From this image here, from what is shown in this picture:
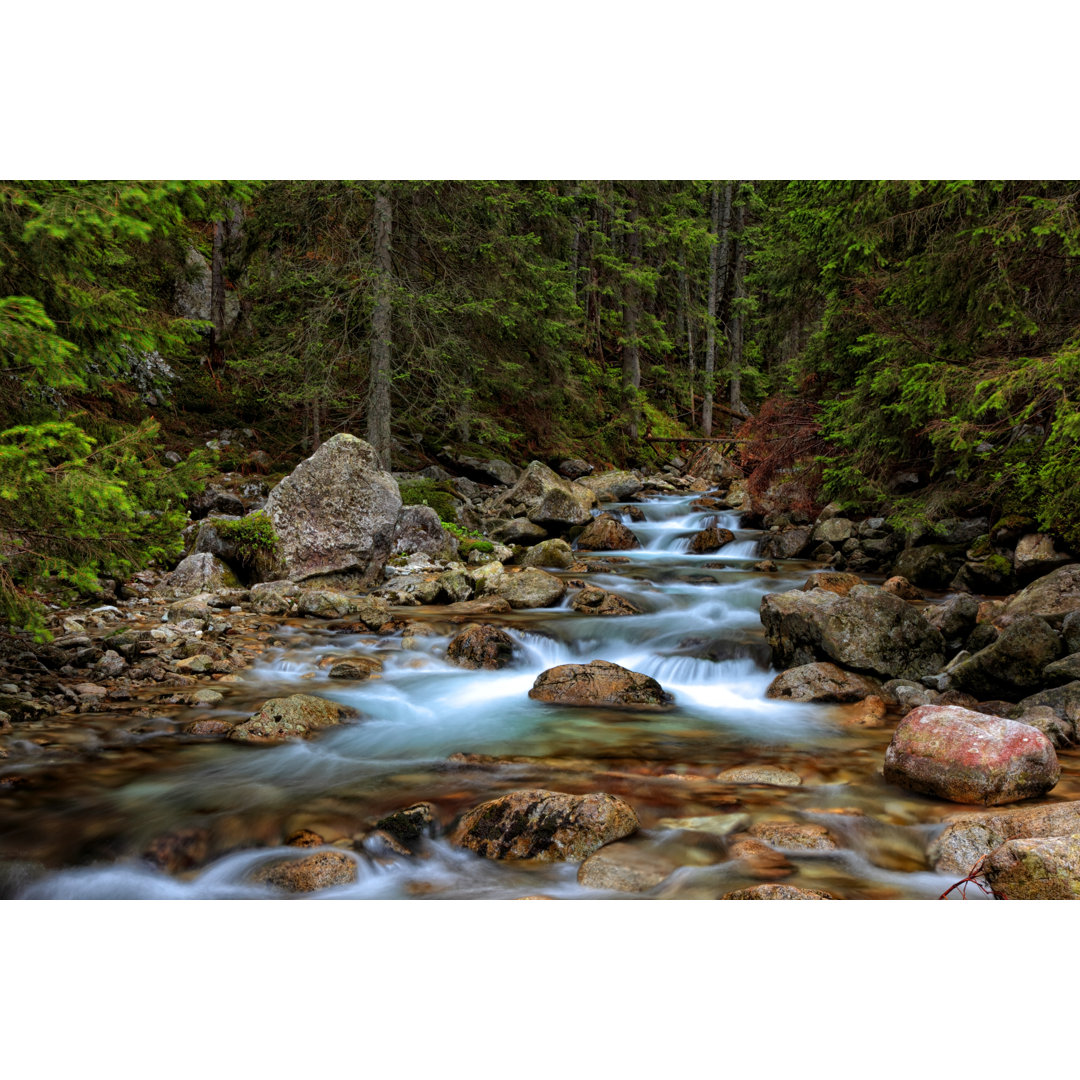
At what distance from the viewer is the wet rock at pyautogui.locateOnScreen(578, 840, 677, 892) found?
11.8 feet

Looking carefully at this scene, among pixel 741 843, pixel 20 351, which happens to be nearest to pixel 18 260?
pixel 20 351

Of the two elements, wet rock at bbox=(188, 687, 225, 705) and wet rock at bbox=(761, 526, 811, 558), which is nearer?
wet rock at bbox=(188, 687, 225, 705)

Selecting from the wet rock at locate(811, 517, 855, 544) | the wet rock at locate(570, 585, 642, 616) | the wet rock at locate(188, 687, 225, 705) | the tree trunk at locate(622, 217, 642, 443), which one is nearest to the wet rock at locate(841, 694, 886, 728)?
the wet rock at locate(570, 585, 642, 616)

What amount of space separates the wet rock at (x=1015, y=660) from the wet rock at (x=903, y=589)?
9.74 ft

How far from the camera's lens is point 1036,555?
26.1 ft

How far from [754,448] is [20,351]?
11298 mm

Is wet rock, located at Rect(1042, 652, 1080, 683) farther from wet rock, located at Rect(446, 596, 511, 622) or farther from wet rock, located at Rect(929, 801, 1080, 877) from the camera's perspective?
wet rock, located at Rect(446, 596, 511, 622)

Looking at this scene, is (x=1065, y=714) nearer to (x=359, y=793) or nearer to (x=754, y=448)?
(x=359, y=793)

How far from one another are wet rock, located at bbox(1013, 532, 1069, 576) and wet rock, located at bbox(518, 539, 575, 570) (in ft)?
21.0

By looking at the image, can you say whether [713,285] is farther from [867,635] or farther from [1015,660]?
[1015,660]

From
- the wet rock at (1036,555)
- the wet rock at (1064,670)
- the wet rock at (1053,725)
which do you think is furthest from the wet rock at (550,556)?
the wet rock at (1053,725)

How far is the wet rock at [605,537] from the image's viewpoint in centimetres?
1414

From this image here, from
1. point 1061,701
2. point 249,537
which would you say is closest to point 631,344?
point 249,537

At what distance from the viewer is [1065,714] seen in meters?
5.18
